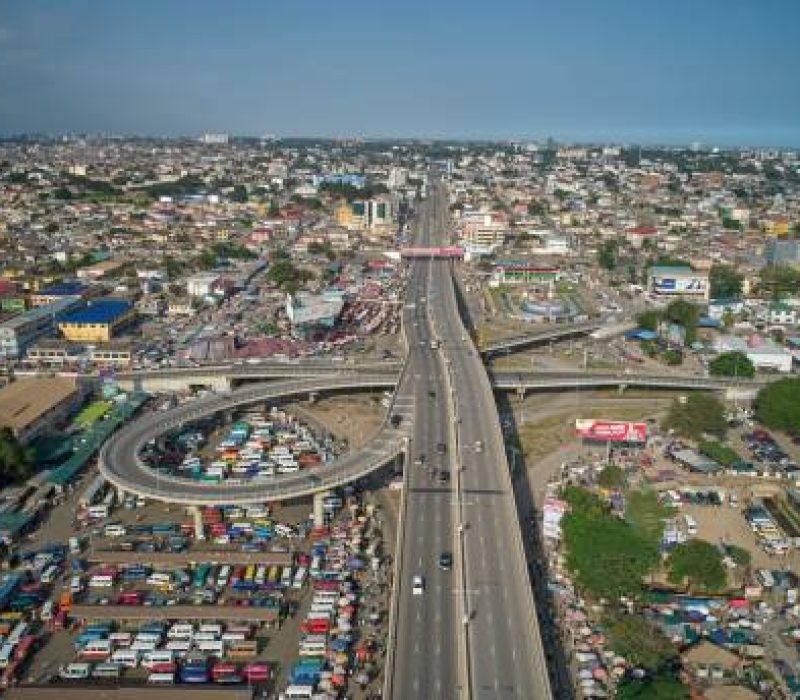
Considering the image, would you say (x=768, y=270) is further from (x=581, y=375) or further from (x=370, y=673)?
(x=370, y=673)

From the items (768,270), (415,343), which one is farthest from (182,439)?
(768,270)

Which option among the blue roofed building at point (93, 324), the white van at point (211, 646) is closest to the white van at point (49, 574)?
the white van at point (211, 646)

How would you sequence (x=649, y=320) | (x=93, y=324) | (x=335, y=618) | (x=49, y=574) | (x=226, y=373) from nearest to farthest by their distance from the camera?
(x=335, y=618) → (x=49, y=574) → (x=226, y=373) → (x=93, y=324) → (x=649, y=320)

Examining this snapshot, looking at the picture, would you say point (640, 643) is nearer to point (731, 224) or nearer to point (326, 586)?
point (326, 586)

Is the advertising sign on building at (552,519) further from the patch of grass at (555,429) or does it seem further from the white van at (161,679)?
the white van at (161,679)

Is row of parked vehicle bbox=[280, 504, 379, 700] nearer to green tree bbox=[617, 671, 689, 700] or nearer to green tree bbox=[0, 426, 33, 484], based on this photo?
green tree bbox=[617, 671, 689, 700]

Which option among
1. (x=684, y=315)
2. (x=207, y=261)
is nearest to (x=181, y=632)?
(x=684, y=315)

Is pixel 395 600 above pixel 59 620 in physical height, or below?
above
